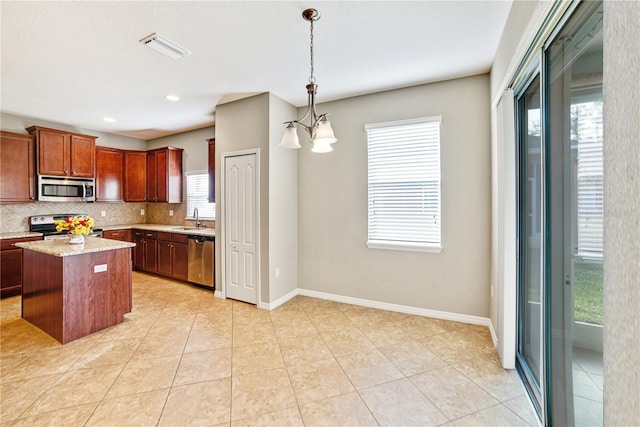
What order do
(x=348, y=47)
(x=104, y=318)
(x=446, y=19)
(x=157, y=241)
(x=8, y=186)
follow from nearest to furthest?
(x=446, y=19)
(x=348, y=47)
(x=104, y=318)
(x=8, y=186)
(x=157, y=241)

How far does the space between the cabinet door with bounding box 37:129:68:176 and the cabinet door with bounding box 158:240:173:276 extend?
197 cm

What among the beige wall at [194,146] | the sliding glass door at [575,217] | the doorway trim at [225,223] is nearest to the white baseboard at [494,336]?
the sliding glass door at [575,217]

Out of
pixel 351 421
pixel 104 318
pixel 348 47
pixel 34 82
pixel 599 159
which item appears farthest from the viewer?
pixel 34 82

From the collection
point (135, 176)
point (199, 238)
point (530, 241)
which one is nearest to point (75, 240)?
point (199, 238)

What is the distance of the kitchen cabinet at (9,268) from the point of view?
3.91m

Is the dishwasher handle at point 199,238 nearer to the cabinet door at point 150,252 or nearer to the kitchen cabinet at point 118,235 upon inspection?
the cabinet door at point 150,252

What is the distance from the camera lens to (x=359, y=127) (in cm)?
371

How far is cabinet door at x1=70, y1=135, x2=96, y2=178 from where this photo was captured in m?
4.82

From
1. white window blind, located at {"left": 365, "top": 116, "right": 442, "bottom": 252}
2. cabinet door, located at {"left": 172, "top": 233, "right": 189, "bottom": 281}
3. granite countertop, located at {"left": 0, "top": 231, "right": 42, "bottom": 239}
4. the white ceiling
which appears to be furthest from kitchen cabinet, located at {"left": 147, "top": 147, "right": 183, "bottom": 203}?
white window blind, located at {"left": 365, "top": 116, "right": 442, "bottom": 252}

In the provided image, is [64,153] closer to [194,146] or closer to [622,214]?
[194,146]

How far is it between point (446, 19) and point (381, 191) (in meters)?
1.90

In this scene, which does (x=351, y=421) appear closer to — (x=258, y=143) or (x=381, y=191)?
(x=381, y=191)

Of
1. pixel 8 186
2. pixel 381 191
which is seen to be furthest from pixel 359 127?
pixel 8 186

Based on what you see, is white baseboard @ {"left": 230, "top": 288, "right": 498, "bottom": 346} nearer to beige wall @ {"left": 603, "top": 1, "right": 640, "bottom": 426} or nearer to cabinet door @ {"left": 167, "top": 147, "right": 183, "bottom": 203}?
beige wall @ {"left": 603, "top": 1, "right": 640, "bottom": 426}
